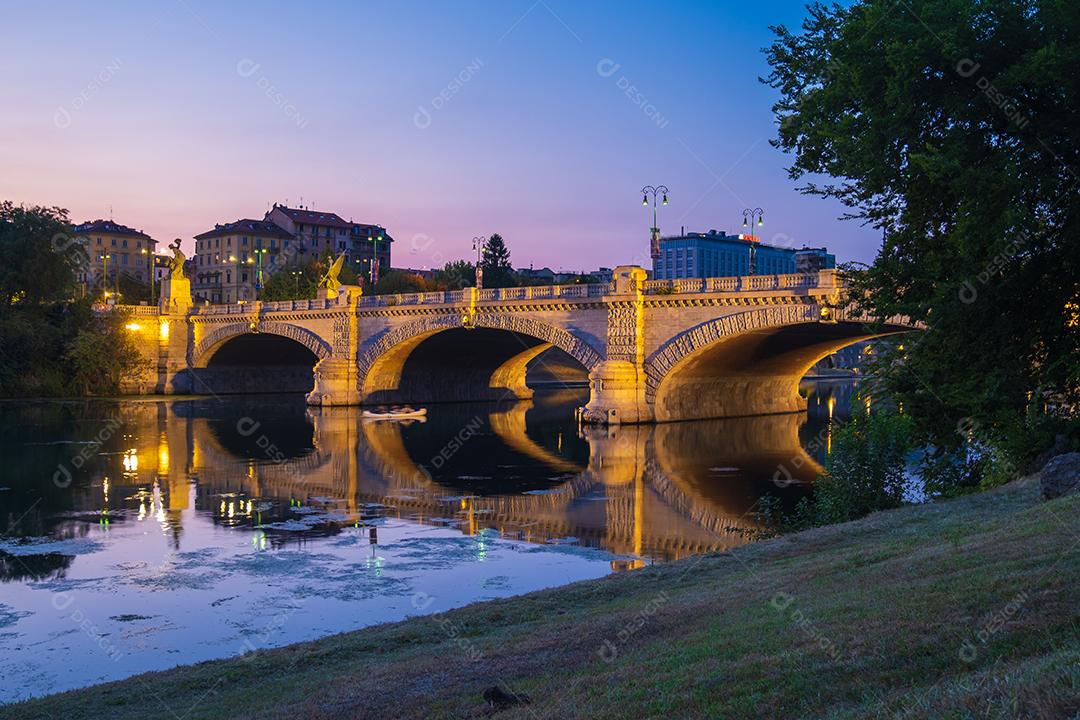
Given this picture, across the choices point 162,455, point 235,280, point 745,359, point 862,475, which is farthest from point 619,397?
point 235,280

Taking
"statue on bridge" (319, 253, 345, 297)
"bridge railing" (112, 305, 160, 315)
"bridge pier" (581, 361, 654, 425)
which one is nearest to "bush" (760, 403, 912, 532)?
"bridge pier" (581, 361, 654, 425)

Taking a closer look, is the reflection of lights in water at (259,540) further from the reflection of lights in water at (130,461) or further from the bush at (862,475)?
the reflection of lights in water at (130,461)

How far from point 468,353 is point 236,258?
8095 centimetres

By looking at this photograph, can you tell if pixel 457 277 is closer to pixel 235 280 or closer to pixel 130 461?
pixel 235 280

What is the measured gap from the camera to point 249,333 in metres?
82.9

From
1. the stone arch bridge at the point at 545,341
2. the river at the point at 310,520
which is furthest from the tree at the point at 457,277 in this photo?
the river at the point at 310,520

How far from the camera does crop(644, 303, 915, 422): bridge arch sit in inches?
2003

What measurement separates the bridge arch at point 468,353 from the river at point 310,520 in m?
6.28

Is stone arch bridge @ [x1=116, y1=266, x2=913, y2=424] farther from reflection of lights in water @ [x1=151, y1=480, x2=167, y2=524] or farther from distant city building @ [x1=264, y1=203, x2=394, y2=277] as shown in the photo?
distant city building @ [x1=264, y1=203, x2=394, y2=277]

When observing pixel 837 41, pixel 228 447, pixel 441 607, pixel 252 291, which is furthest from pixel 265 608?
pixel 252 291

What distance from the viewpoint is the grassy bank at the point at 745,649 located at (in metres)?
7.92

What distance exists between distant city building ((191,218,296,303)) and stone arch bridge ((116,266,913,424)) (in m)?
62.2

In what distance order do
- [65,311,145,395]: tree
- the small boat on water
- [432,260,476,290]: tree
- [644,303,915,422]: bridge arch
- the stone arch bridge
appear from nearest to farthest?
1. [644,303,915,422]: bridge arch
2. the stone arch bridge
3. the small boat on water
4. [65,311,145,395]: tree
5. [432,260,476,290]: tree

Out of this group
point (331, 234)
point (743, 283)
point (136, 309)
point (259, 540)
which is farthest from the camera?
point (331, 234)
